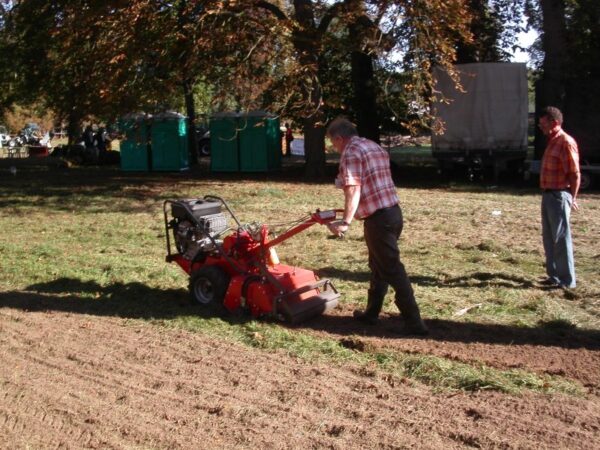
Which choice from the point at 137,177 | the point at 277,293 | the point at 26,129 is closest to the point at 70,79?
the point at 137,177

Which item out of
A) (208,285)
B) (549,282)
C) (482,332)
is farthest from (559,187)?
(208,285)

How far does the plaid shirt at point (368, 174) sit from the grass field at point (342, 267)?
118cm

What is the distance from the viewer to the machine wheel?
6.65 metres

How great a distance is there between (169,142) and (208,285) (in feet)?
58.6

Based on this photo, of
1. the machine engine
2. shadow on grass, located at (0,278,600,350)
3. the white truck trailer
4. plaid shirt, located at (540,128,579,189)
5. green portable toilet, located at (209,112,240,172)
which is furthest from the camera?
green portable toilet, located at (209,112,240,172)

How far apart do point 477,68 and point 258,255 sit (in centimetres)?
1482

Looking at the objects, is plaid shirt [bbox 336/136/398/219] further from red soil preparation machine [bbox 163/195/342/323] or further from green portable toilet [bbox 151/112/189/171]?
green portable toilet [bbox 151/112/189/171]

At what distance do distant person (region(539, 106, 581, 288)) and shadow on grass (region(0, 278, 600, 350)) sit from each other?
138cm

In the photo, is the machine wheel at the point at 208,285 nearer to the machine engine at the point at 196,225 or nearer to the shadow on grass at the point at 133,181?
the machine engine at the point at 196,225

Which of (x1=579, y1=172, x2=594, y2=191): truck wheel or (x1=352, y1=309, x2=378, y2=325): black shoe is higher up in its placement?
(x1=579, y1=172, x2=594, y2=191): truck wheel

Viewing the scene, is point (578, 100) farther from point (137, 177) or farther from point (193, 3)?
point (137, 177)

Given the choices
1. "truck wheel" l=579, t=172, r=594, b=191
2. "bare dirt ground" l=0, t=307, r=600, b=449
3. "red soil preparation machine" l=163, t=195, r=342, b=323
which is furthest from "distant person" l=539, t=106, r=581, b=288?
"truck wheel" l=579, t=172, r=594, b=191

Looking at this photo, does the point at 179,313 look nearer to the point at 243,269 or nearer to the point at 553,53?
the point at 243,269

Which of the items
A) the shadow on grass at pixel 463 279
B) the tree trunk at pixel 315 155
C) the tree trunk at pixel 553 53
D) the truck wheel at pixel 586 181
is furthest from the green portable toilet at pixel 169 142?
the shadow on grass at pixel 463 279
